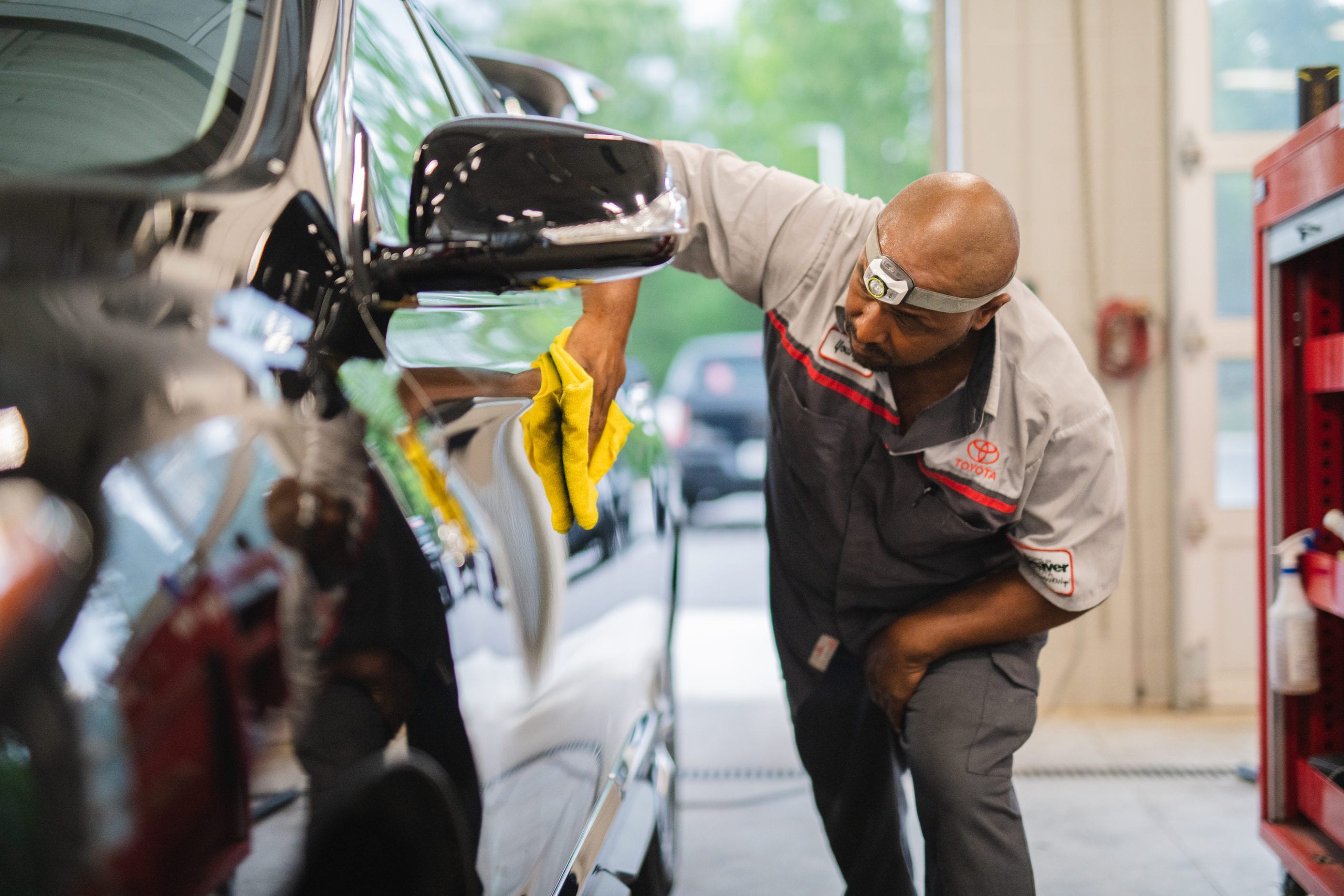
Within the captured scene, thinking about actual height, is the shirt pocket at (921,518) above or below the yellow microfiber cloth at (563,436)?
below

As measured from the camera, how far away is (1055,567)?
1718 mm

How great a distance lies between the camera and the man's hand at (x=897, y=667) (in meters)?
1.83

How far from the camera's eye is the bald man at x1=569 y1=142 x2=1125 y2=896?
5.26 feet

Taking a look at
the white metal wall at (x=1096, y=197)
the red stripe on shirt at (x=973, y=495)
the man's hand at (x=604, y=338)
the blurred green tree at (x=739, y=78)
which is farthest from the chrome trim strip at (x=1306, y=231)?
the blurred green tree at (x=739, y=78)

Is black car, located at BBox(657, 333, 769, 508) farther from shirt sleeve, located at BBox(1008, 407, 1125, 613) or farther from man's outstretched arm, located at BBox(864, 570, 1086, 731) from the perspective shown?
shirt sleeve, located at BBox(1008, 407, 1125, 613)

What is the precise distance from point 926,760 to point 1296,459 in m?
1.18

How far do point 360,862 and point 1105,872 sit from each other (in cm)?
233

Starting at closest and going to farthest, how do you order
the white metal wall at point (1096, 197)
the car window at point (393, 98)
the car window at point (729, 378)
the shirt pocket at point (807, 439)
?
the car window at point (393, 98)
the shirt pocket at point (807, 439)
the white metal wall at point (1096, 197)
the car window at point (729, 378)

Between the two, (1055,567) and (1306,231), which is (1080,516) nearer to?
(1055,567)

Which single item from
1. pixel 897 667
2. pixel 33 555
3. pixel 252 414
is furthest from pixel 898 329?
pixel 33 555

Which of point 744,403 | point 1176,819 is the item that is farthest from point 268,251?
point 744,403

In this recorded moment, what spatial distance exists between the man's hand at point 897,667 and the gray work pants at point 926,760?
0.02m

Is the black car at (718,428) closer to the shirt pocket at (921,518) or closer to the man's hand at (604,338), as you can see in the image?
the shirt pocket at (921,518)

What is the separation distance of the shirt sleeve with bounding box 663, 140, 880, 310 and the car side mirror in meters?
0.78
